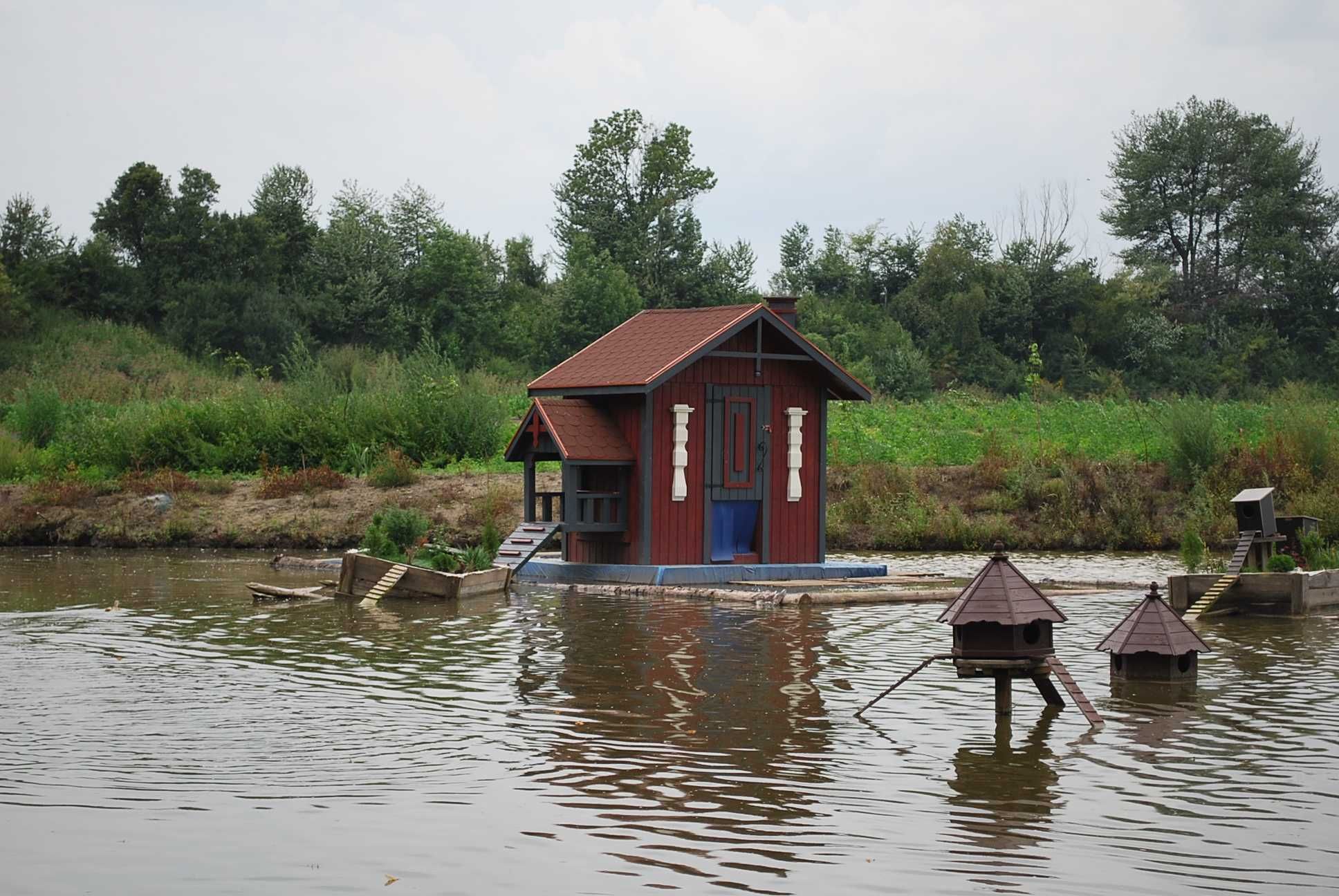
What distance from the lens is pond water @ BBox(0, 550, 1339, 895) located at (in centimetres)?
791

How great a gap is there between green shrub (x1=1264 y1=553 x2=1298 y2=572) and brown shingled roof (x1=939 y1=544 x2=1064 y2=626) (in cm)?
952

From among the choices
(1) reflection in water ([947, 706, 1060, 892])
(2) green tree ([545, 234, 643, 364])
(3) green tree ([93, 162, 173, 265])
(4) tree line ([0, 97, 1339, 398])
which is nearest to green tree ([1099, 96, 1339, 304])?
(4) tree line ([0, 97, 1339, 398])

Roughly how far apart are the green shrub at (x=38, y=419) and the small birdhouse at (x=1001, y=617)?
31.9 metres

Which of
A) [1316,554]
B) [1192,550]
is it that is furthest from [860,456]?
[1316,554]

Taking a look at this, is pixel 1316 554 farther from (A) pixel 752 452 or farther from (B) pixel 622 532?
(B) pixel 622 532

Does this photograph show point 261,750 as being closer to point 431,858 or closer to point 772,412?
point 431,858

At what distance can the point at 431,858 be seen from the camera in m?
8.07

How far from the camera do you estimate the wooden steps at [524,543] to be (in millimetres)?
23266

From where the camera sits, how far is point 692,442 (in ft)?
77.7

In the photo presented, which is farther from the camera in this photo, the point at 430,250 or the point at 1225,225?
the point at 1225,225

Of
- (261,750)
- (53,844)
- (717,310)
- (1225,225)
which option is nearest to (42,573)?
(717,310)

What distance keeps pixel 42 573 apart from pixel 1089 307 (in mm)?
47545

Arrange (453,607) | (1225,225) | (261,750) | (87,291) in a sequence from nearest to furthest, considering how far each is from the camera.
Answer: (261,750)
(453,607)
(87,291)
(1225,225)

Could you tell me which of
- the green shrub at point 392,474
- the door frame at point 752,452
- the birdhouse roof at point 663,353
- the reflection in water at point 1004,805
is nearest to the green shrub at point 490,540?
the birdhouse roof at point 663,353
